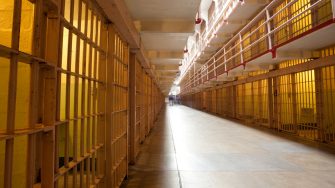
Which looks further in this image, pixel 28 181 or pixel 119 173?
pixel 119 173

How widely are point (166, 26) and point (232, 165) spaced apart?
9.34 feet

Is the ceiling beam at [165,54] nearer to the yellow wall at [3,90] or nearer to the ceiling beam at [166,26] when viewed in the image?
the ceiling beam at [166,26]

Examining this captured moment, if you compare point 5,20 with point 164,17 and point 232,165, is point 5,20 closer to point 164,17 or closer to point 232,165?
point 164,17

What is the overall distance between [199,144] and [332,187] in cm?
344

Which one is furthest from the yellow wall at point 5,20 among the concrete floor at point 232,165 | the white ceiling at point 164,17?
the concrete floor at point 232,165

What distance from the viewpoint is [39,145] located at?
1351 mm

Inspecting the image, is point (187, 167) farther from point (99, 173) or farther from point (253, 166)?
point (99, 173)

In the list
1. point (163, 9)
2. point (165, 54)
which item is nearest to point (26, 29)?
point (163, 9)

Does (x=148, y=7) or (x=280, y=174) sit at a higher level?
(x=148, y=7)

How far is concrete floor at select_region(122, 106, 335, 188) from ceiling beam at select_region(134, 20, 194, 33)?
8.27 ft

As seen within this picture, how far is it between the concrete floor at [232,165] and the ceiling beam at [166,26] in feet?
8.27

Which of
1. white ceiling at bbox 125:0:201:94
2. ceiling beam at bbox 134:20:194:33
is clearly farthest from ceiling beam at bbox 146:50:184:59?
ceiling beam at bbox 134:20:194:33

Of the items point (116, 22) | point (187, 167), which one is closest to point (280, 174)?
point (187, 167)

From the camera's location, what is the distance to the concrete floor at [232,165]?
3.48 meters
